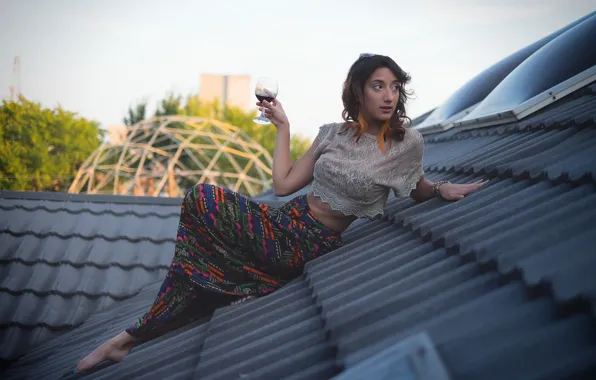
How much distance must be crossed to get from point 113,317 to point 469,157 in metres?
2.80

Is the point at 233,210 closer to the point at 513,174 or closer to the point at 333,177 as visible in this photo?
the point at 333,177

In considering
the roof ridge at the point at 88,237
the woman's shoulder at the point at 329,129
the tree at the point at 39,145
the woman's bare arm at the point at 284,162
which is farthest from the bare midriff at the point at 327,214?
the tree at the point at 39,145

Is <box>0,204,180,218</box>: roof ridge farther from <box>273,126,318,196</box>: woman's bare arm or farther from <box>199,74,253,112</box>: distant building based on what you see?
<box>199,74,253,112</box>: distant building

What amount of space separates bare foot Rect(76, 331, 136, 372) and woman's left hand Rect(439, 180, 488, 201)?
1.63 m

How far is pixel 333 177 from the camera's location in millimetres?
2256

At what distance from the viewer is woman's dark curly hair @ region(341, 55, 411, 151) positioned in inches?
89.3

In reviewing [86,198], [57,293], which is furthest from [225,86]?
[57,293]

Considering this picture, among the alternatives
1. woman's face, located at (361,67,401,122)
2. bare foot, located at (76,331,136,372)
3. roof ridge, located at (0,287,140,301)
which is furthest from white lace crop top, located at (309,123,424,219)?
roof ridge, located at (0,287,140,301)

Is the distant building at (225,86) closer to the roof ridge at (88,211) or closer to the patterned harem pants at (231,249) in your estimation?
the roof ridge at (88,211)

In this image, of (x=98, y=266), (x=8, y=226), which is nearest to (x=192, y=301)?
(x=98, y=266)

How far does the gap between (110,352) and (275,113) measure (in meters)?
1.38

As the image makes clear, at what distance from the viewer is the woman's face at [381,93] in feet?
7.39

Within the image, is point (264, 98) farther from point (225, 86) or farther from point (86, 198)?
point (225, 86)

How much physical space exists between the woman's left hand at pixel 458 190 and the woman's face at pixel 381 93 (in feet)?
1.42
